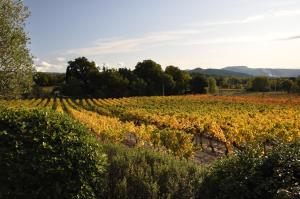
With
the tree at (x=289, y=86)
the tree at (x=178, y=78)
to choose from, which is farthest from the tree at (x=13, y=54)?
the tree at (x=289, y=86)

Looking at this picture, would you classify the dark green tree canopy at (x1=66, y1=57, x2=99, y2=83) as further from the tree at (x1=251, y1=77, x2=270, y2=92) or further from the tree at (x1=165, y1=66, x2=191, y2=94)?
the tree at (x1=251, y1=77, x2=270, y2=92)

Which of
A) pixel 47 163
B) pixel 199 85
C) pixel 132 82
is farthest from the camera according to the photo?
pixel 199 85

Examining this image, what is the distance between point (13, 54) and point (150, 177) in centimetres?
1902

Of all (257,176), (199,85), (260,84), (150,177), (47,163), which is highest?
(257,176)

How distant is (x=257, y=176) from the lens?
4.95 meters

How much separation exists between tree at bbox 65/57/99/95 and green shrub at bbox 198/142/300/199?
293 feet

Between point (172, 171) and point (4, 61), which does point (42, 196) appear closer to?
point (172, 171)

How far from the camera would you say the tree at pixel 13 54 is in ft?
78.6

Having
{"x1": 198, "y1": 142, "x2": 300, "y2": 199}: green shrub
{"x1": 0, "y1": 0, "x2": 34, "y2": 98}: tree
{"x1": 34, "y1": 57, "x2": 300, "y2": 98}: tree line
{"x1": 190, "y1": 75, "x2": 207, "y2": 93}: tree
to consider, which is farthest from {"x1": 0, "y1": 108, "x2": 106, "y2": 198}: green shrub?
{"x1": 190, "y1": 75, "x2": 207, "y2": 93}: tree

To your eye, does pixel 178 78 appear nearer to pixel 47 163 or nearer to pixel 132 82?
pixel 132 82

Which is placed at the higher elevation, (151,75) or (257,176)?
(151,75)

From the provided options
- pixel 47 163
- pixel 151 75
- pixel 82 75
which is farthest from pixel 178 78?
pixel 47 163

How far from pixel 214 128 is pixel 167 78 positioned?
237 ft

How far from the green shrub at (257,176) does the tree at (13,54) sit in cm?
2102
